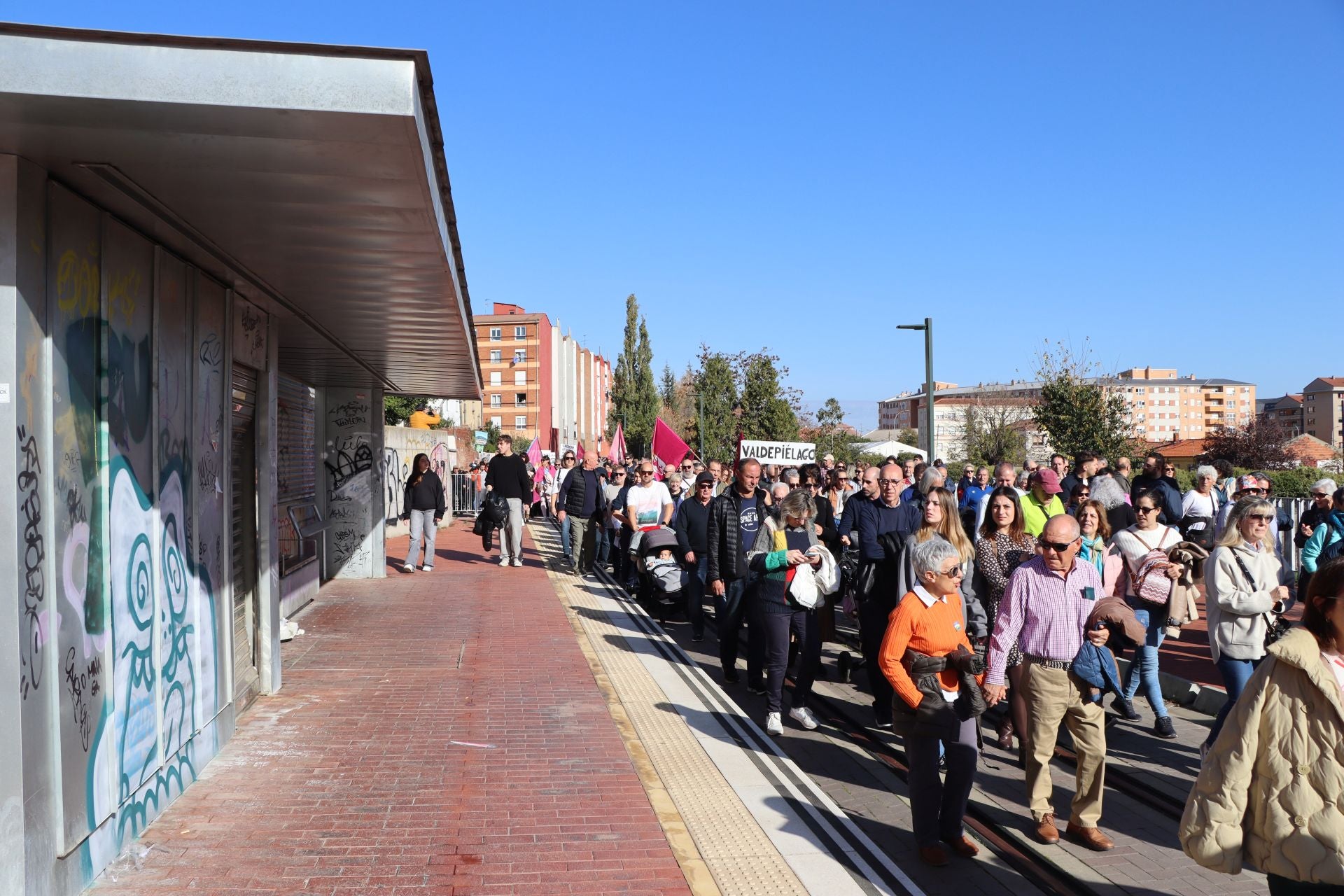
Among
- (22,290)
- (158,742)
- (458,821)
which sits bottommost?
(458,821)

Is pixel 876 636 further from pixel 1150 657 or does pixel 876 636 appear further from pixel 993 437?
pixel 993 437

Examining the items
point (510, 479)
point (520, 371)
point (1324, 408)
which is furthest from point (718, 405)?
point (1324, 408)

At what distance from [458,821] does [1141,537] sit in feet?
17.0

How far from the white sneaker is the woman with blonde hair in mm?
1213

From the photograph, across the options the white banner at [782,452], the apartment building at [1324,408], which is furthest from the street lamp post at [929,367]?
the apartment building at [1324,408]

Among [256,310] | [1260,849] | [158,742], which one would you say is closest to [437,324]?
[256,310]

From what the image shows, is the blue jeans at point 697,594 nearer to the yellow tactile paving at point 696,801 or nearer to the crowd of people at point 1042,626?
the crowd of people at point 1042,626

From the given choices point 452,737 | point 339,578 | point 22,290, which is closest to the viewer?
point 22,290

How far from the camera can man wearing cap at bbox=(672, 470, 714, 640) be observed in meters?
10.7

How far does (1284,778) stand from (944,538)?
11.9 feet

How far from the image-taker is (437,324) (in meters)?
9.24

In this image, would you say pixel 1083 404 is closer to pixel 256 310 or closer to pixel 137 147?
pixel 256 310

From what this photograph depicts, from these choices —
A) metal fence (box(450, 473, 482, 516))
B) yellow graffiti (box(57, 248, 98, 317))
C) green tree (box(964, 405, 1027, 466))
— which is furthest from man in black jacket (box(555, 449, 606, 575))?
green tree (box(964, 405, 1027, 466))

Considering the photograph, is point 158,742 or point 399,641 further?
point 399,641
